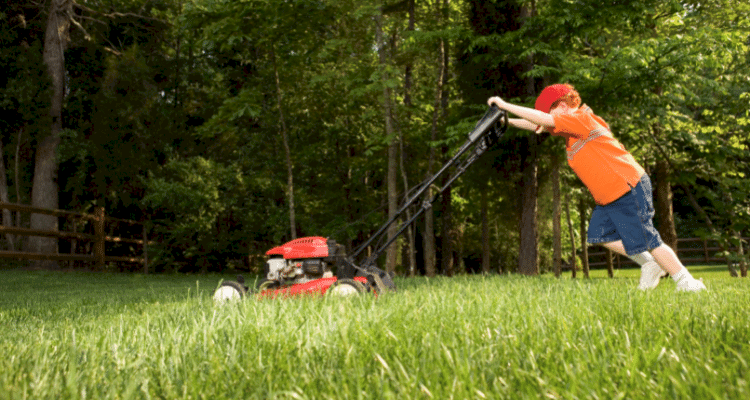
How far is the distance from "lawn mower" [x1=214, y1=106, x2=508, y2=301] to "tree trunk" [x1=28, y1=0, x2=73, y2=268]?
1281 centimetres

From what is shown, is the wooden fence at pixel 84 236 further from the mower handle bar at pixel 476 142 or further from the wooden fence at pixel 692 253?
the wooden fence at pixel 692 253

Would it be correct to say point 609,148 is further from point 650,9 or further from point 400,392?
point 650,9

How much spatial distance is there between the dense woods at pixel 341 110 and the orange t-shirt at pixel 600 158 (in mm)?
3768

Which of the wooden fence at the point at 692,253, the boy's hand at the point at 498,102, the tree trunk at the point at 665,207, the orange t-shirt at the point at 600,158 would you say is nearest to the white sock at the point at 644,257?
the orange t-shirt at the point at 600,158

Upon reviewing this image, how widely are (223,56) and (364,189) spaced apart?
→ 6417 millimetres

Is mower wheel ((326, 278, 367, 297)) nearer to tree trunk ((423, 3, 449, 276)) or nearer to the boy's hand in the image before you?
the boy's hand

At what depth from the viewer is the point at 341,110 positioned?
14.7m

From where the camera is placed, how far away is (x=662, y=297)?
139 inches

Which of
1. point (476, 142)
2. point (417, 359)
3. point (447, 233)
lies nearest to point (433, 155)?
point (447, 233)

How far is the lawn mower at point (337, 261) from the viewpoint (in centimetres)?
469

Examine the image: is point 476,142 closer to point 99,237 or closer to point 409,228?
point 409,228

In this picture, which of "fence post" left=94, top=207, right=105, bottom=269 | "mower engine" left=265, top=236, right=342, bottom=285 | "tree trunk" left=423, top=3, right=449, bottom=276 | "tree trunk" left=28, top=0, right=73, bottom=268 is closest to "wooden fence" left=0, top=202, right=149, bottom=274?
"fence post" left=94, top=207, right=105, bottom=269

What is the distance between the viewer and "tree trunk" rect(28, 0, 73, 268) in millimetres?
15578

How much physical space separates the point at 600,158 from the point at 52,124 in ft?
51.2
